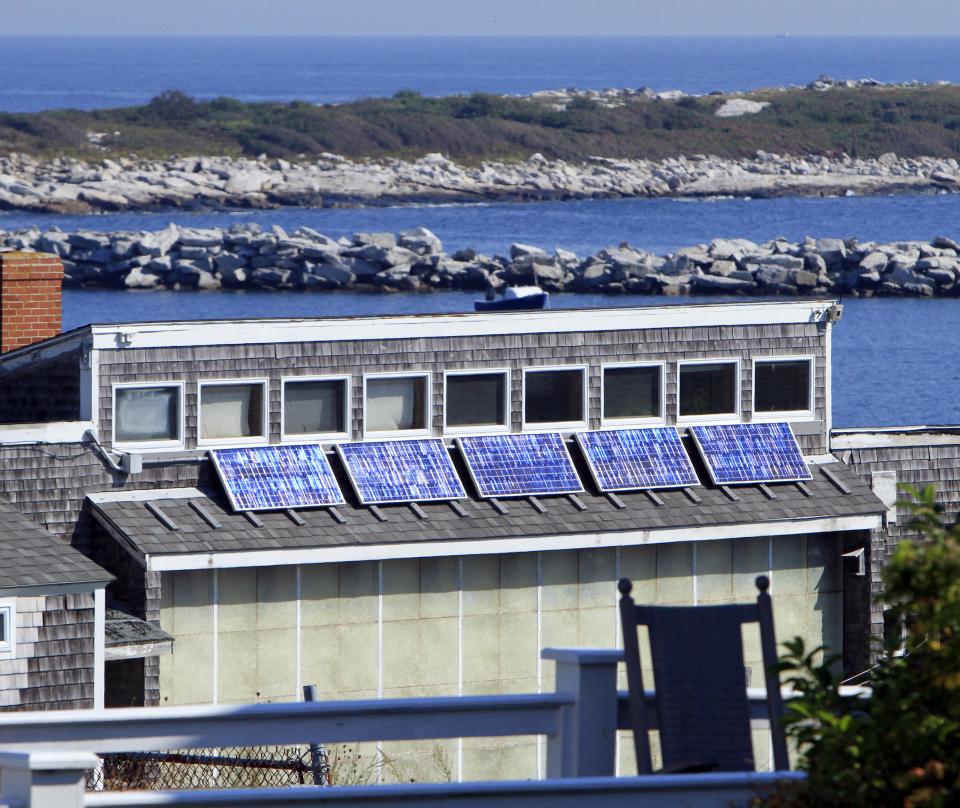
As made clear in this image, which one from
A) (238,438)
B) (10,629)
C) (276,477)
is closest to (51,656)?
(10,629)

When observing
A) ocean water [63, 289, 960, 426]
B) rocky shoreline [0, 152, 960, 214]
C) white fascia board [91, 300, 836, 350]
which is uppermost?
rocky shoreline [0, 152, 960, 214]

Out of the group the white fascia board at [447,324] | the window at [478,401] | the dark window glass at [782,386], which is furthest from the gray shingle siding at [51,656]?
the dark window glass at [782,386]

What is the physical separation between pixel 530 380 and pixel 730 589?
284cm

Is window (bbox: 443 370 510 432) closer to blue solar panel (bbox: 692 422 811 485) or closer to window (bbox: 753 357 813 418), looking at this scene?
blue solar panel (bbox: 692 422 811 485)

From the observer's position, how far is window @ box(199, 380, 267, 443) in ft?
59.5

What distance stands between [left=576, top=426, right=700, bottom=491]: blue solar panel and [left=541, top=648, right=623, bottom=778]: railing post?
506 inches

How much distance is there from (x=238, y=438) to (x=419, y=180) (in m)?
107

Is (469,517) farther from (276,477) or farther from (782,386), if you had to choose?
(782,386)

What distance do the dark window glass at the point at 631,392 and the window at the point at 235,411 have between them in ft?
11.7

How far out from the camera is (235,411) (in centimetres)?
1828

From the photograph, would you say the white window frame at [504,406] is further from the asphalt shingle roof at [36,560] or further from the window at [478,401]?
the asphalt shingle roof at [36,560]

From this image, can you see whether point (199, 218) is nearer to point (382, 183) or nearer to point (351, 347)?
point (382, 183)

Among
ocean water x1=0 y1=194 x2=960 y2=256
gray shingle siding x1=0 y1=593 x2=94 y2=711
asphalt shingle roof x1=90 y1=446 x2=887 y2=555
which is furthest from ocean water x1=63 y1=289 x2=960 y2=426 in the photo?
gray shingle siding x1=0 y1=593 x2=94 y2=711

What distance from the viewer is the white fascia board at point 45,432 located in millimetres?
16734
